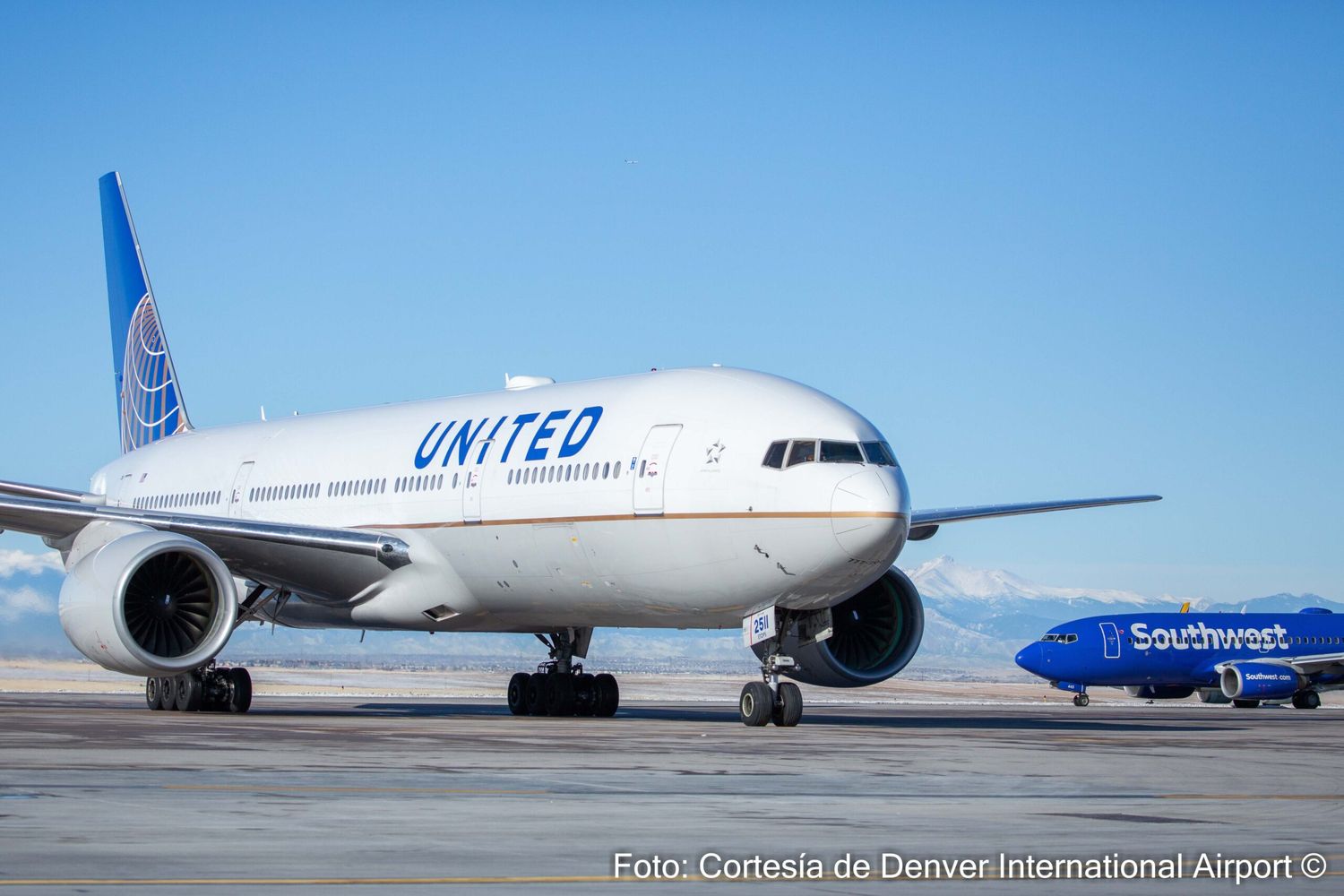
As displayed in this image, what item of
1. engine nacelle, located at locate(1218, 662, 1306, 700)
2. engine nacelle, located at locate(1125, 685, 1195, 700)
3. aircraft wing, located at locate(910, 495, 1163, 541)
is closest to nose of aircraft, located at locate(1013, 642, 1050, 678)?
engine nacelle, located at locate(1125, 685, 1195, 700)

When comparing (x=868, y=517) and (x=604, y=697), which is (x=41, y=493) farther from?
(x=868, y=517)

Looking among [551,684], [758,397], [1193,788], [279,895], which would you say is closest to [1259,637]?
[551,684]

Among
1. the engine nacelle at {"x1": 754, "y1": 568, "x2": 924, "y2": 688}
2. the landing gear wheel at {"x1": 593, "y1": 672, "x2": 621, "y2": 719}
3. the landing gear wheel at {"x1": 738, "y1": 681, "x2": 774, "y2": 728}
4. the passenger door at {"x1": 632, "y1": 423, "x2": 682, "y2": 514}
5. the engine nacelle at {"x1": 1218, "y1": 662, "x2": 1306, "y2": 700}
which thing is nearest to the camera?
the landing gear wheel at {"x1": 738, "y1": 681, "x2": 774, "y2": 728}

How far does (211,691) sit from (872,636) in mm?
8593

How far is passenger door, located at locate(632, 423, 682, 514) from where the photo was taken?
63.8ft

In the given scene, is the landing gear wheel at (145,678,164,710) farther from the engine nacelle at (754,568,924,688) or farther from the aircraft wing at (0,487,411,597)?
the engine nacelle at (754,568,924,688)

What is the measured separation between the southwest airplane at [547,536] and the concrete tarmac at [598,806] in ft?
6.71

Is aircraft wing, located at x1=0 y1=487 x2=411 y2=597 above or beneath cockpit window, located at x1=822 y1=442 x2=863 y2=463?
beneath

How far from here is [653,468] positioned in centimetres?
1959

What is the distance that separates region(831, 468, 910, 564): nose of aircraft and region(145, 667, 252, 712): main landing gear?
904 cm

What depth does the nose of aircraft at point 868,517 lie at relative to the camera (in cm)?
1786

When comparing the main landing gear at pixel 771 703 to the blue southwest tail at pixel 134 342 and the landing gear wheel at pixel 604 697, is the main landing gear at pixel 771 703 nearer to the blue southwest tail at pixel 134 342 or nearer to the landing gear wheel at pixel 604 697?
the landing gear wheel at pixel 604 697

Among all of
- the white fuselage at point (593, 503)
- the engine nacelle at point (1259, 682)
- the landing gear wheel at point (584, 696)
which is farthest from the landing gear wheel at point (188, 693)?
the engine nacelle at point (1259, 682)

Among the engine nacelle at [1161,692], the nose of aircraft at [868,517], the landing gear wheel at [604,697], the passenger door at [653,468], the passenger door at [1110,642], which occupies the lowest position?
the engine nacelle at [1161,692]
